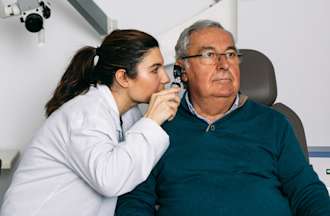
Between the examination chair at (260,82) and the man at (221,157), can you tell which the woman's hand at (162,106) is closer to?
the man at (221,157)

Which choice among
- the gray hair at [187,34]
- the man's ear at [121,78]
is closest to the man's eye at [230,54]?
the gray hair at [187,34]

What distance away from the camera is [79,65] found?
158 centimetres

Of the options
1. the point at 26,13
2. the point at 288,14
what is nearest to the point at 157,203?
the point at 26,13

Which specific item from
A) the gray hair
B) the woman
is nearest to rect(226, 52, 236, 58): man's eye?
the gray hair

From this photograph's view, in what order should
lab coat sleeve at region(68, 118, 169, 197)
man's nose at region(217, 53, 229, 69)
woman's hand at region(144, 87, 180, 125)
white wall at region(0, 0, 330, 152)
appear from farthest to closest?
white wall at region(0, 0, 330, 152) < man's nose at region(217, 53, 229, 69) < woman's hand at region(144, 87, 180, 125) < lab coat sleeve at region(68, 118, 169, 197)

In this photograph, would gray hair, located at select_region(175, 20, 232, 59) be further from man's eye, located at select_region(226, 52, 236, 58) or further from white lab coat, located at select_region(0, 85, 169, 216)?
white lab coat, located at select_region(0, 85, 169, 216)

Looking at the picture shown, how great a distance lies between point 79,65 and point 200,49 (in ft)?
1.42

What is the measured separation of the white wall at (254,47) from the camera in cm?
228

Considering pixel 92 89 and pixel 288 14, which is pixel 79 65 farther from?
pixel 288 14

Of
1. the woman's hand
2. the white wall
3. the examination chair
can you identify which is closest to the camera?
the woman's hand

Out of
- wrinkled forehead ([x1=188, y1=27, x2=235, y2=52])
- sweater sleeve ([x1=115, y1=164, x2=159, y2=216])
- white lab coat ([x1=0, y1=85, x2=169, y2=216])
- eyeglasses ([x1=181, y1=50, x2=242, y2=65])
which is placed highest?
wrinkled forehead ([x1=188, y1=27, x2=235, y2=52])

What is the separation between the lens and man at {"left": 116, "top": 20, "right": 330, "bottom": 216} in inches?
59.0

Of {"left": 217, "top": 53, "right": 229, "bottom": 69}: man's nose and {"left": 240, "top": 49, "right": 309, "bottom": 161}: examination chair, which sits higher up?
{"left": 217, "top": 53, "right": 229, "bottom": 69}: man's nose

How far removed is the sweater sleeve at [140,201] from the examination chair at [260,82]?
51 centimetres
